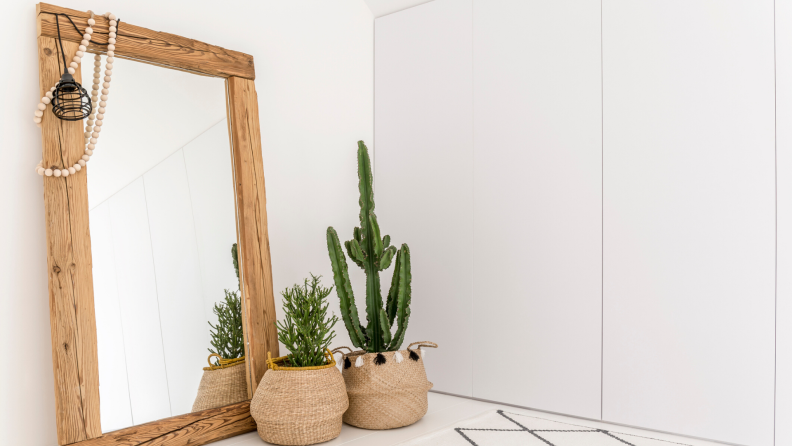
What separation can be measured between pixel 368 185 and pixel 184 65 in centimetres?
81

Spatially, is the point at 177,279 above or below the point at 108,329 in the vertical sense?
above

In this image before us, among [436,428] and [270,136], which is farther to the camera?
[270,136]

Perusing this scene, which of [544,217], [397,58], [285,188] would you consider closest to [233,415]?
[285,188]

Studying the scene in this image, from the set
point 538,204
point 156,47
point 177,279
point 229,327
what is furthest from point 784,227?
point 156,47

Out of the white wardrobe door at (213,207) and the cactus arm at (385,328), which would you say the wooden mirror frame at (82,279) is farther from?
the cactus arm at (385,328)

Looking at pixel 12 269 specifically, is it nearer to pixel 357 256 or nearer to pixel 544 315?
pixel 357 256

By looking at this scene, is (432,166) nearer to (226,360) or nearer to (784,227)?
(226,360)

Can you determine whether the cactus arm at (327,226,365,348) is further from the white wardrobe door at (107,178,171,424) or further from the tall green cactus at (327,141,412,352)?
the white wardrobe door at (107,178,171,424)

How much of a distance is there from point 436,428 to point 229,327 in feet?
2.74

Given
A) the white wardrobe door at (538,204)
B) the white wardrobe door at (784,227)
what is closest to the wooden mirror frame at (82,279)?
the white wardrobe door at (538,204)

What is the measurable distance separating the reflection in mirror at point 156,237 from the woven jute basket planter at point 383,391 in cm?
55

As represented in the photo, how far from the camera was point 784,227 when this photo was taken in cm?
180

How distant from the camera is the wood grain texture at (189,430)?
163 centimetres

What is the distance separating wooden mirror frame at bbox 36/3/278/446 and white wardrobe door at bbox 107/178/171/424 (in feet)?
0.26
